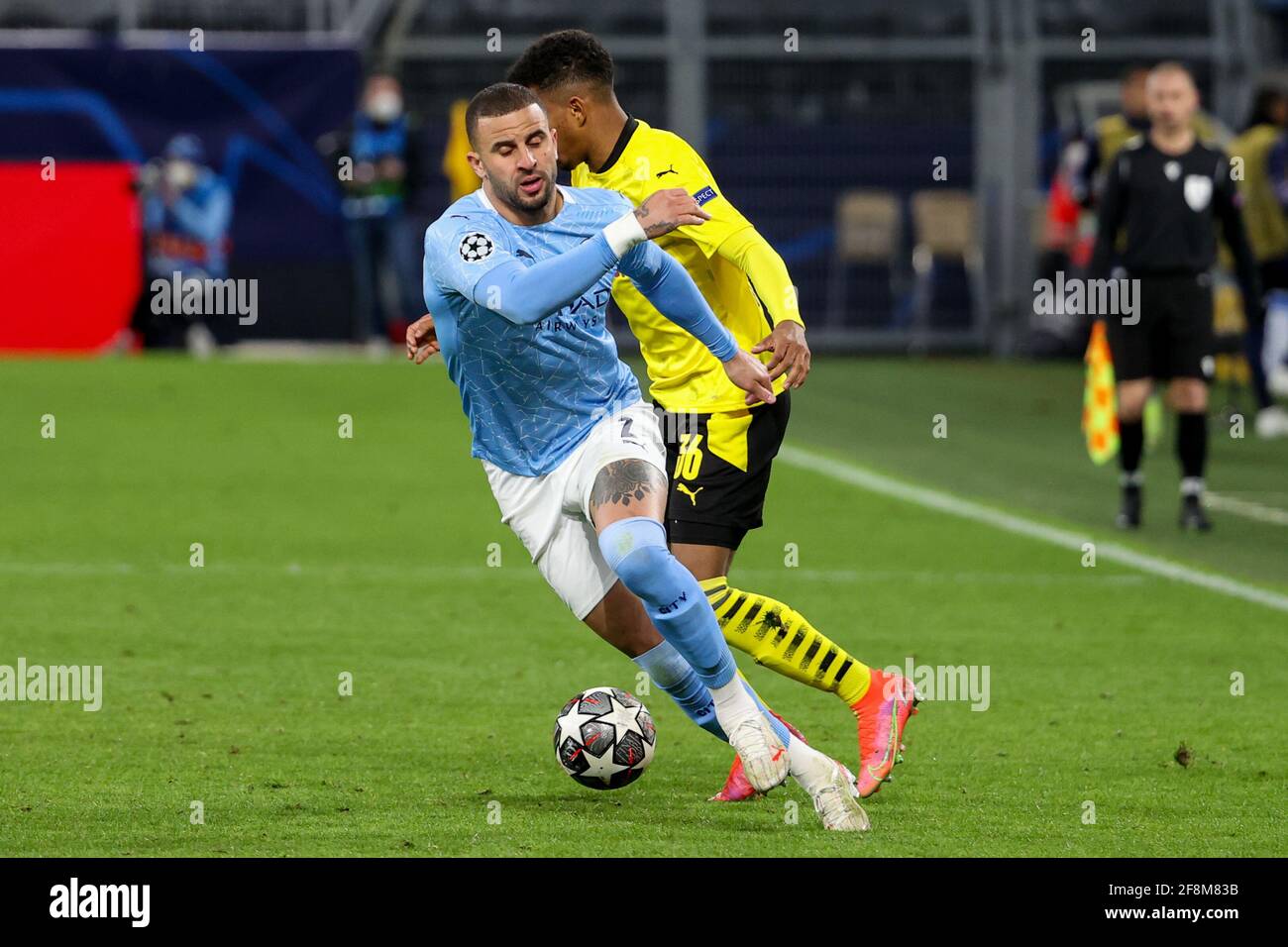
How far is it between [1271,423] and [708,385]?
37.5 feet

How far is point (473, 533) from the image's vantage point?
12.3m

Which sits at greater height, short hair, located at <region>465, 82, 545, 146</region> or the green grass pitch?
short hair, located at <region>465, 82, 545, 146</region>

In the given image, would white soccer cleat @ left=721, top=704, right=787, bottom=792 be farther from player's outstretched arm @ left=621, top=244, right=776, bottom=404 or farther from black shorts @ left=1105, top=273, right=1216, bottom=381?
black shorts @ left=1105, top=273, right=1216, bottom=381

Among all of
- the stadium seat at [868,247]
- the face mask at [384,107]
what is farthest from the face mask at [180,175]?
the stadium seat at [868,247]

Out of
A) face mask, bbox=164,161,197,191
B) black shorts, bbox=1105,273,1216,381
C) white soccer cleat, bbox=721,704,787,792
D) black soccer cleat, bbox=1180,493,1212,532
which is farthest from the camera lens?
face mask, bbox=164,161,197,191

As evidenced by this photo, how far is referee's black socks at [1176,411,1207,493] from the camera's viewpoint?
11.9 metres

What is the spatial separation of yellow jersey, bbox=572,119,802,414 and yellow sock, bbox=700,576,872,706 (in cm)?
59

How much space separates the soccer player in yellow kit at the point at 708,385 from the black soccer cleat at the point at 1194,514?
5836 mm

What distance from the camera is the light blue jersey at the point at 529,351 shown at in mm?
6133

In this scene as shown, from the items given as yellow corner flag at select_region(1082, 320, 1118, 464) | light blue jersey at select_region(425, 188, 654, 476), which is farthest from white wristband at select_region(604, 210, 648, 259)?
yellow corner flag at select_region(1082, 320, 1118, 464)

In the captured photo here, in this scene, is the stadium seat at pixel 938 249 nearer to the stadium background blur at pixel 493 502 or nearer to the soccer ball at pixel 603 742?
the stadium background blur at pixel 493 502

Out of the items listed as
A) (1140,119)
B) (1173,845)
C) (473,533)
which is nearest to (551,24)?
(1140,119)

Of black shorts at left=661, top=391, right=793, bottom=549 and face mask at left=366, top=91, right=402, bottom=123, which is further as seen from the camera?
face mask at left=366, top=91, right=402, bottom=123

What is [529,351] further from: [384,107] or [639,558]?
[384,107]
